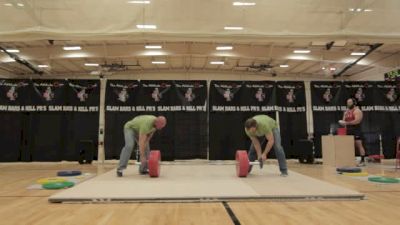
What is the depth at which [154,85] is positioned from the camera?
31.8 ft

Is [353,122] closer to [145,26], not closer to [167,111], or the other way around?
[167,111]

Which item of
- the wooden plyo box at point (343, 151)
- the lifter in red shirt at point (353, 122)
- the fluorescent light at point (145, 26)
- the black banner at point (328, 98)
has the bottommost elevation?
the wooden plyo box at point (343, 151)

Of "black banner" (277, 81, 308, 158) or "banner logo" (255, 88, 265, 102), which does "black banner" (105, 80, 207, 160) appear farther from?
"black banner" (277, 81, 308, 158)

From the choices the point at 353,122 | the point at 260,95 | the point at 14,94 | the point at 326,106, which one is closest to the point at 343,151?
the point at 353,122

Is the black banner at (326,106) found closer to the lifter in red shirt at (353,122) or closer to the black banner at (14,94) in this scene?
the lifter in red shirt at (353,122)

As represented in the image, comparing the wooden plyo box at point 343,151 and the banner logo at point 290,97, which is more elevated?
the banner logo at point 290,97

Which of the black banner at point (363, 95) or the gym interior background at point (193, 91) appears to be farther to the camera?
the black banner at point (363, 95)

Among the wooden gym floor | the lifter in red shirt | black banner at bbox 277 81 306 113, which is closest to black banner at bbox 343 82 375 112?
black banner at bbox 277 81 306 113

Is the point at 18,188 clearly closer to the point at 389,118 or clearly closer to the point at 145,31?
the point at 145,31

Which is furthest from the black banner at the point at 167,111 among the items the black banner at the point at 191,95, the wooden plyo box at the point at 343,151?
the wooden plyo box at the point at 343,151

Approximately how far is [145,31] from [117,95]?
4.75 m

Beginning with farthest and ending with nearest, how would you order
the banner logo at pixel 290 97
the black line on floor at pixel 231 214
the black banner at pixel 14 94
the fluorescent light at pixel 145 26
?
the banner logo at pixel 290 97
the black banner at pixel 14 94
the fluorescent light at pixel 145 26
the black line on floor at pixel 231 214

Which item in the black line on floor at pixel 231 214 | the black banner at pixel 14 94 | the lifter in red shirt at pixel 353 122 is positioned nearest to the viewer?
the black line on floor at pixel 231 214

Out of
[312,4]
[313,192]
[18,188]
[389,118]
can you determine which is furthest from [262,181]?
[389,118]
